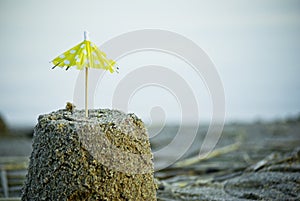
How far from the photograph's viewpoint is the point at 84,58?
→ 384 centimetres

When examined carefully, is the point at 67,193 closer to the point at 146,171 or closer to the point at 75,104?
the point at 146,171

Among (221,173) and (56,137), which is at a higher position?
(56,137)

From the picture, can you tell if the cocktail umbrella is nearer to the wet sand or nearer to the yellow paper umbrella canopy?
the yellow paper umbrella canopy

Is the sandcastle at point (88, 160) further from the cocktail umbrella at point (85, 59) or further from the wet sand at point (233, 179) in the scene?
the wet sand at point (233, 179)

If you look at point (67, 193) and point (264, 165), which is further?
point (264, 165)

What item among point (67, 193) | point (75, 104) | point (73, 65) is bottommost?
point (67, 193)

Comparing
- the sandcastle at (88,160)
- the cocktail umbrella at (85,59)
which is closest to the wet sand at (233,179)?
the sandcastle at (88,160)

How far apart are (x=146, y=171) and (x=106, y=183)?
472 mm

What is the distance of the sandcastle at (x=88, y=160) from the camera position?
371 centimetres

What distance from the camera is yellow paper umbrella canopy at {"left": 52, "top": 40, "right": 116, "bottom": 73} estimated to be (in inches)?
151

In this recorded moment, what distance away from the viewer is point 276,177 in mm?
6086

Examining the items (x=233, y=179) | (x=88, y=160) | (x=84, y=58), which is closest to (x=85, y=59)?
(x=84, y=58)

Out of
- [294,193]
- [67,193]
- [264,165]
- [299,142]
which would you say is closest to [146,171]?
[67,193]

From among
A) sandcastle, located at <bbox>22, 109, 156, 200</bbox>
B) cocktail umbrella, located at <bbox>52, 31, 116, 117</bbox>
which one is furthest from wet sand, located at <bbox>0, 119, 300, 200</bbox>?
cocktail umbrella, located at <bbox>52, 31, 116, 117</bbox>
